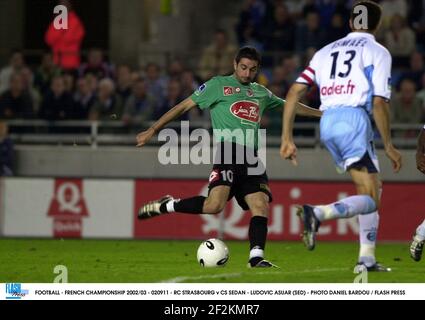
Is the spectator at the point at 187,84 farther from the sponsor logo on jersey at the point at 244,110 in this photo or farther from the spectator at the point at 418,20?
the sponsor logo on jersey at the point at 244,110

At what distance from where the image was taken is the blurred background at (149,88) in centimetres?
1786

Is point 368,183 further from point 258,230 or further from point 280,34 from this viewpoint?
point 280,34

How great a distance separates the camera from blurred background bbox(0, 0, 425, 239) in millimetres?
17859

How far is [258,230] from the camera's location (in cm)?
1029

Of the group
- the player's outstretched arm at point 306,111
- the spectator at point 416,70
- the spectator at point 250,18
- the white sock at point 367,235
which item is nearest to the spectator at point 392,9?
the spectator at point 416,70

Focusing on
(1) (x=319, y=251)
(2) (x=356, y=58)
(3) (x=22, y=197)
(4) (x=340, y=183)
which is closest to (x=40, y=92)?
(3) (x=22, y=197)

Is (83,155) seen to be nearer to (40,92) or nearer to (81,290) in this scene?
(40,92)

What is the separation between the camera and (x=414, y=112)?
1777cm

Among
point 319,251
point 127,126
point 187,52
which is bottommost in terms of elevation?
point 319,251

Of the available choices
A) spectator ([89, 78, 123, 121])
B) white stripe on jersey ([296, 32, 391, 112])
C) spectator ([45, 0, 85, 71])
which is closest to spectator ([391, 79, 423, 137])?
spectator ([89, 78, 123, 121])

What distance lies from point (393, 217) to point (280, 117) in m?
2.66

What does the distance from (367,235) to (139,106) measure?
961cm

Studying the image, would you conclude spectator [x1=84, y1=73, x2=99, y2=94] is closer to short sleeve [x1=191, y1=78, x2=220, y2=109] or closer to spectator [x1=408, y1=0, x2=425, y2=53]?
spectator [x1=408, y1=0, x2=425, y2=53]

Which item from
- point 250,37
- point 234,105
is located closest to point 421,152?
point 234,105
